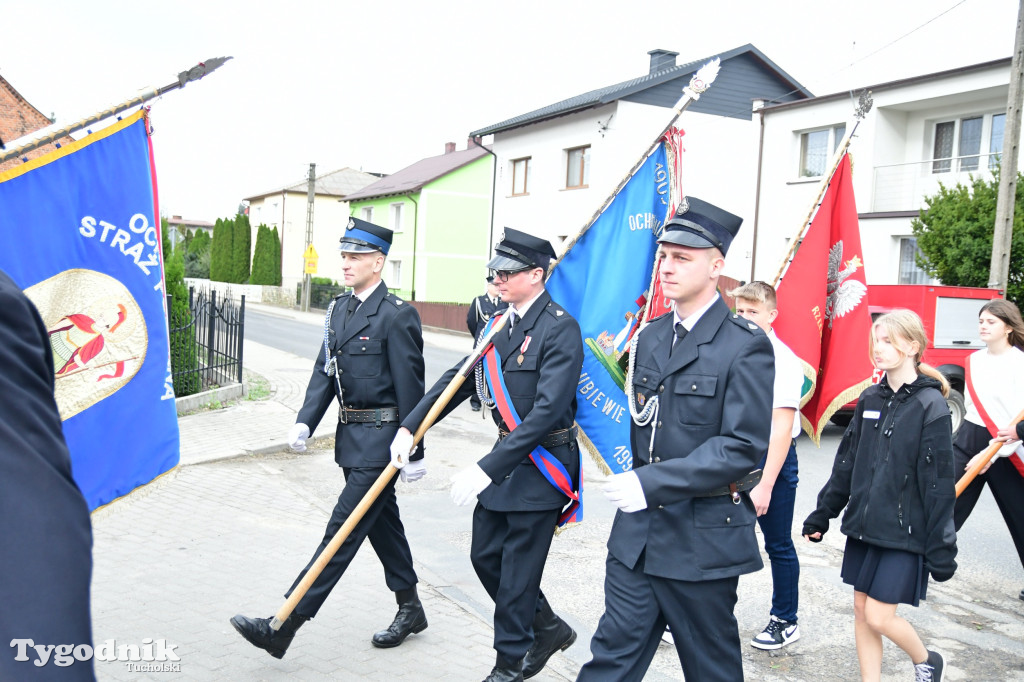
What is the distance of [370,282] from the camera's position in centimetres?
469

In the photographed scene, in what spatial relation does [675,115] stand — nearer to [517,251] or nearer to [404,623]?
[517,251]

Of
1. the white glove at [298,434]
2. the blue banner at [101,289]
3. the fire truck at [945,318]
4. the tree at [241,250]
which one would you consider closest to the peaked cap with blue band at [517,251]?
the white glove at [298,434]

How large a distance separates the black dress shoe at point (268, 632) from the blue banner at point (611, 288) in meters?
1.85

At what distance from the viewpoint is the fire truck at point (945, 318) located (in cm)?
1186

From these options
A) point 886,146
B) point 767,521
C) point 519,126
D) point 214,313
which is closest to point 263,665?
point 767,521

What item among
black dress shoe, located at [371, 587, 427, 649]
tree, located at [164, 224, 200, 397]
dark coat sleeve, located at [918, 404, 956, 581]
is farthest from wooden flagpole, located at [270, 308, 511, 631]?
tree, located at [164, 224, 200, 397]

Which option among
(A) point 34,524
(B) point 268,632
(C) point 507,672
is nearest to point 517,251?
(C) point 507,672

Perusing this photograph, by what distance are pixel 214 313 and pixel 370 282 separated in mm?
9603

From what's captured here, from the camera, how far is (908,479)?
3.68m

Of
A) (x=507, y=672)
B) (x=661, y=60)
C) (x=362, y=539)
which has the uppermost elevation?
(x=661, y=60)

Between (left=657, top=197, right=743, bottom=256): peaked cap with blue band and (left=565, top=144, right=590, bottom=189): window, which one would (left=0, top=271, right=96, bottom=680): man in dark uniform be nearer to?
(left=657, top=197, right=743, bottom=256): peaked cap with blue band

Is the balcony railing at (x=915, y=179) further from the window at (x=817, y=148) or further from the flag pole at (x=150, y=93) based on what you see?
the flag pole at (x=150, y=93)

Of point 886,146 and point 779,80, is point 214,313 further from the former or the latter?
point 779,80

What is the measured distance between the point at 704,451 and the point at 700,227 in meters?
0.82
